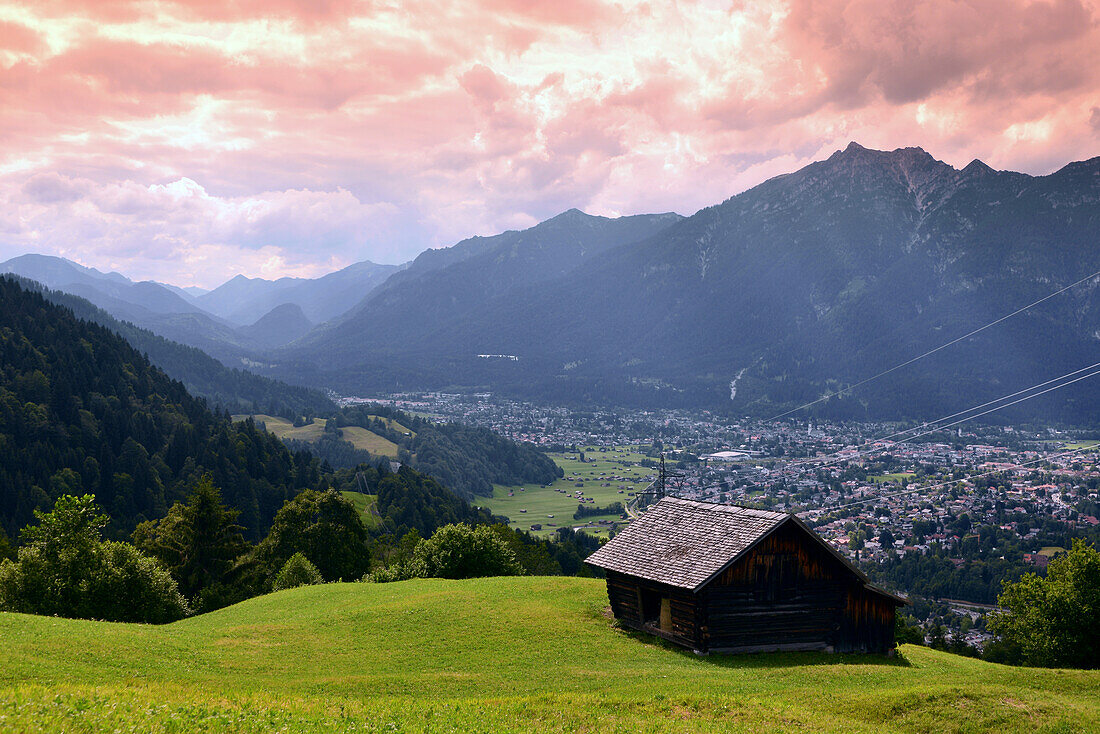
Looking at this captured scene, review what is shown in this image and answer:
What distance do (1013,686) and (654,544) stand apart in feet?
55.4

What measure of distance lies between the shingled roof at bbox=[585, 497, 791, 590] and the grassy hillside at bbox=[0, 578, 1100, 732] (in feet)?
11.2

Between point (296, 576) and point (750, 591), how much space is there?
41560mm

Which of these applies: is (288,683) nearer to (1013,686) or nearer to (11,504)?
(1013,686)

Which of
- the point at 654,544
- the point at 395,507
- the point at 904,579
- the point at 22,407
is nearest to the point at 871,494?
the point at 904,579

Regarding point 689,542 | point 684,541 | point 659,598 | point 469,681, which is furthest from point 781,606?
point 469,681

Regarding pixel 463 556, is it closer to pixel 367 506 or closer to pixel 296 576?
pixel 296 576

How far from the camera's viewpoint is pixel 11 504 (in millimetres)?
116062

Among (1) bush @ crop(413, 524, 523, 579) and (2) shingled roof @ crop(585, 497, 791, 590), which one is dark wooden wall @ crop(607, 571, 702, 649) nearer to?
(2) shingled roof @ crop(585, 497, 791, 590)

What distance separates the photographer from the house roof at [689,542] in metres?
34.9

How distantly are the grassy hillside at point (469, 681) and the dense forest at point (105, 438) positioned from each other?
9700 cm

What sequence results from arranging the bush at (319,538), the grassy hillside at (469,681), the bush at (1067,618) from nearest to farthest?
the grassy hillside at (469,681) < the bush at (1067,618) < the bush at (319,538)

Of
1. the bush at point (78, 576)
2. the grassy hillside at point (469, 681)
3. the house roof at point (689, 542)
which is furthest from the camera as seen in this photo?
the bush at point (78, 576)

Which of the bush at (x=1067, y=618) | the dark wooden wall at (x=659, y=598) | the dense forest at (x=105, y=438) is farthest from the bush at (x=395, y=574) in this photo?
the dense forest at (x=105, y=438)

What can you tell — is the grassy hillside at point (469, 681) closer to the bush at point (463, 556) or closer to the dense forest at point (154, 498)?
the dense forest at point (154, 498)
